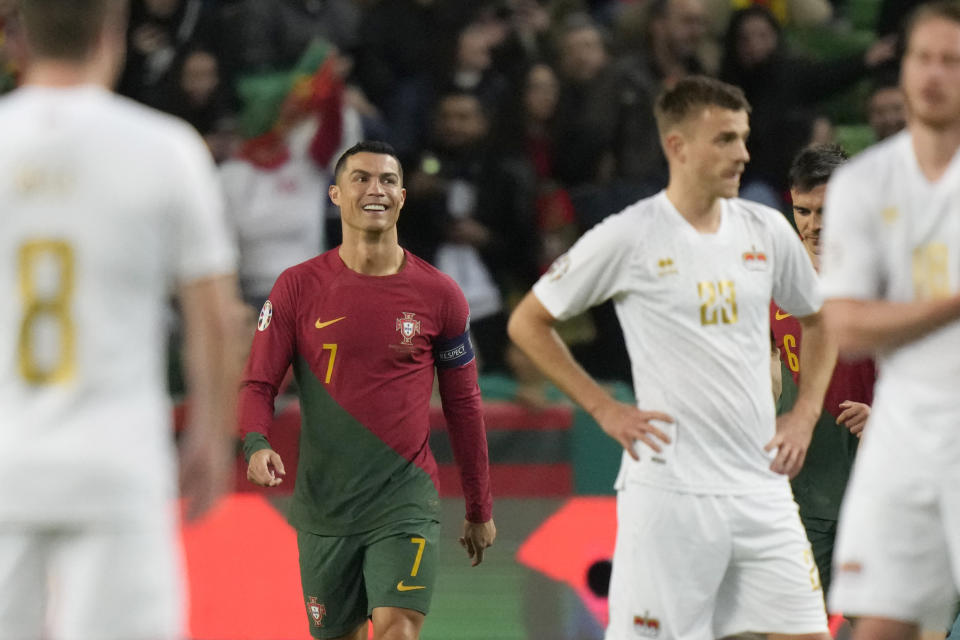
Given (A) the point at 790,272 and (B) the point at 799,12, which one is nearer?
(A) the point at 790,272

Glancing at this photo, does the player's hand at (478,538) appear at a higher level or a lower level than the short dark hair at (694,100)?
lower

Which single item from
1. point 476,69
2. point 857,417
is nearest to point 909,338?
point 857,417

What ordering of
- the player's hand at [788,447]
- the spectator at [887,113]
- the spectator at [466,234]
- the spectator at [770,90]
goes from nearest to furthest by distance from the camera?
1. the player's hand at [788,447]
2. the spectator at [466,234]
3. the spectator at [887,113]
4. the spectator at [770,90]

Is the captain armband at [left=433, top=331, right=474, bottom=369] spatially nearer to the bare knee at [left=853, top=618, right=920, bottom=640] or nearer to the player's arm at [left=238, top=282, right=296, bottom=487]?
the player's arm at [left=238, top=282, right=296, bottom=487]

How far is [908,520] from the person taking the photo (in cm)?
411

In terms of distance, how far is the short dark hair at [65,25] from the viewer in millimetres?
3283

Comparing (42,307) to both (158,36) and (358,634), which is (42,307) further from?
(158,36)

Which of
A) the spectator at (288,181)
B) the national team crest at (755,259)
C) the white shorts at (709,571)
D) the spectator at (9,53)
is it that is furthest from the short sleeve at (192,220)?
the spectator at (9,53)

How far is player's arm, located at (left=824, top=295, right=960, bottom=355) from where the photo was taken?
3.97 meters

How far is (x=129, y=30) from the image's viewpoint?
10078mm

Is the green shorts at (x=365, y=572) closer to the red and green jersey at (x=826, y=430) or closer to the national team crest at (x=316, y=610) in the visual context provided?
the national team crest at (x=316, y=610)

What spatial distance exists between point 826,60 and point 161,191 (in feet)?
25.6

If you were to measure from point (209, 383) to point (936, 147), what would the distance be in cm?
214

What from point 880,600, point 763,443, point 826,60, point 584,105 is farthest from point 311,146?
point 880,600
